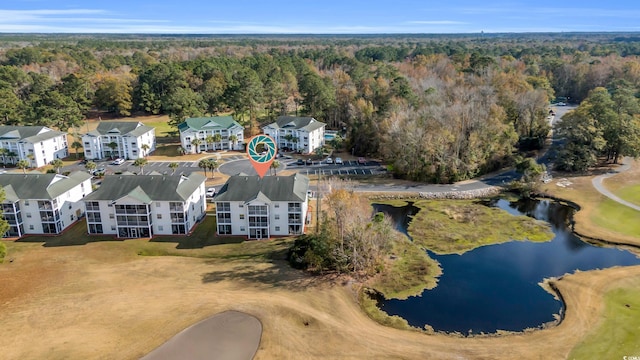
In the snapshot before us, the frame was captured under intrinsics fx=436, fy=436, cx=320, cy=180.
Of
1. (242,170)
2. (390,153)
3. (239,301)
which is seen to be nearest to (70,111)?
(242,170)

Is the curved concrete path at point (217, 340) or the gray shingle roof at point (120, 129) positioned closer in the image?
the curved concrete path at point (217, 340)

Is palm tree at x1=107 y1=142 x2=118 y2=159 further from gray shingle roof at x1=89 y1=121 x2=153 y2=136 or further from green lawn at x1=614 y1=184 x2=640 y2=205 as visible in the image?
green lawn at x1=614 y1=184 x2=640 y2=205

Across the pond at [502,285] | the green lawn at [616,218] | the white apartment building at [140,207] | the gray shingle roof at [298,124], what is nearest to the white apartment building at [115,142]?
the gray shingle roof at [298,124]

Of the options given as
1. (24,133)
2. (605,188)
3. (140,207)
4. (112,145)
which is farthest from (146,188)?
(605,188)

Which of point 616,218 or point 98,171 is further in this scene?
point 98,171

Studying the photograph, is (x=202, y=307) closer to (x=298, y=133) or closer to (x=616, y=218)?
(x=616, y=218)

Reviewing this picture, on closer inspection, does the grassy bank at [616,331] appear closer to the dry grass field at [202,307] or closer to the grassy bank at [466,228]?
the dry grass field at [202,307]

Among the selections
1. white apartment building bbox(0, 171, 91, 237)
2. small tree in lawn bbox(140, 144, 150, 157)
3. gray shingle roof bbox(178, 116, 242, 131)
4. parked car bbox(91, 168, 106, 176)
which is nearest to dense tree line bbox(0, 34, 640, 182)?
gray shingle roof bbox(178, 116, 242, 131)
